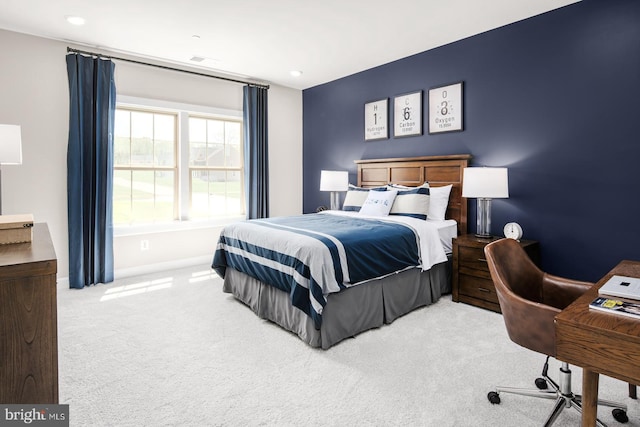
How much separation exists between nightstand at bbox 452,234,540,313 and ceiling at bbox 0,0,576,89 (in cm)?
213

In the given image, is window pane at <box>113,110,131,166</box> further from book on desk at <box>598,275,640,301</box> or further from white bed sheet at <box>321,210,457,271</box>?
book on desk at <box>598,275,640,301</box>

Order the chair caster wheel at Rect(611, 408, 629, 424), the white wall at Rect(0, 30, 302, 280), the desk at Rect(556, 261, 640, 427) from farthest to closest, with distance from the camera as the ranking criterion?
the white wall at Rect(0, 30, 302, 280), the chair caster wheel at Rect(611, 408, 629, 424), the desk at Rect(556, 261, 640, 427)

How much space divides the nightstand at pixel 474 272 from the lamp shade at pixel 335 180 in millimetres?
1993

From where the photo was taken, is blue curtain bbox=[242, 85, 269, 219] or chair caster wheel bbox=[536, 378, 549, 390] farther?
blue curtain bbox=[242, 85, 269, 219]

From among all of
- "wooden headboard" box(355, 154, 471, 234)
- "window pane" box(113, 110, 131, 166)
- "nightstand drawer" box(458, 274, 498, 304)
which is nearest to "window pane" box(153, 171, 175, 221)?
"window pane" box(113, 110, 131, 166)

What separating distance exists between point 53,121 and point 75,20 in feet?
3.70

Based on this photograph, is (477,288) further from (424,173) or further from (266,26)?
(266,26)

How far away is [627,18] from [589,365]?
10.4ft

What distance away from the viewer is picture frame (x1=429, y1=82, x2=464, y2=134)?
13.2ft

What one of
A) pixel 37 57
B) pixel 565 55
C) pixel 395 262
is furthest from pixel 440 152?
pixel 37 57

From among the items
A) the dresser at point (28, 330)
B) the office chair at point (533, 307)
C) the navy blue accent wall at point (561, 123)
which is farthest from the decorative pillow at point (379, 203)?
the dresser at point (28, 330)

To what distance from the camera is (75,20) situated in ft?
11.4

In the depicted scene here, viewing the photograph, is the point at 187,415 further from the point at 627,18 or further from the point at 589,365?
the point at 627,18

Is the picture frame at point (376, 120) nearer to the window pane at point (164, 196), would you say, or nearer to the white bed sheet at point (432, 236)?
the white bed sheet at point (432, 236)
